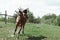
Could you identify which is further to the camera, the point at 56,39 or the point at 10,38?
the point at 56,39

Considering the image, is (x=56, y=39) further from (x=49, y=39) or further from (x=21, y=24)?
(x=21, y=24)

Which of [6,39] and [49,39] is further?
[49,39]

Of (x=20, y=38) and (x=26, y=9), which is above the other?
(x=26, y=9)

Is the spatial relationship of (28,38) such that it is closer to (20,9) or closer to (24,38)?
(24,38)

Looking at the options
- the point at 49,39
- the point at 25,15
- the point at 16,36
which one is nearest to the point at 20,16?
the point at 25,15

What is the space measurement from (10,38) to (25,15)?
5.78ft

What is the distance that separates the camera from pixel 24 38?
1517 centimetres

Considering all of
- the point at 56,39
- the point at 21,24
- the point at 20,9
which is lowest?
the point at 56,39

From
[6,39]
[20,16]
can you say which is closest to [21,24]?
[20,16]

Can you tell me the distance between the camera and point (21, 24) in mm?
15289

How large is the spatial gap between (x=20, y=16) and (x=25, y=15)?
337 mm

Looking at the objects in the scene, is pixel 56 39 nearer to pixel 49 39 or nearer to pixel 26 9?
pixel 49 39

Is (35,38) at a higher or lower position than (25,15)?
lower

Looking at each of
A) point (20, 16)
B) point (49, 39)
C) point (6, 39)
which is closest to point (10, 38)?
point (6, 39)
